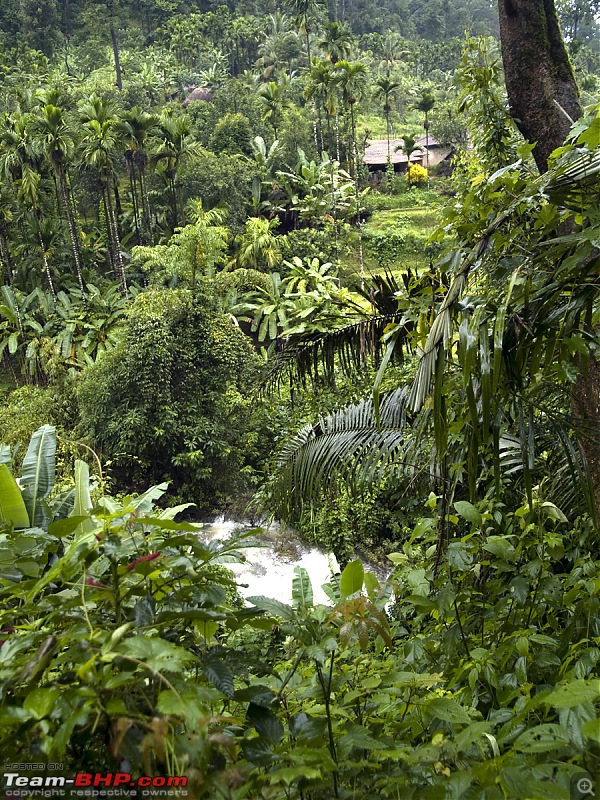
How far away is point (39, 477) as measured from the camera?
2902 millimetres

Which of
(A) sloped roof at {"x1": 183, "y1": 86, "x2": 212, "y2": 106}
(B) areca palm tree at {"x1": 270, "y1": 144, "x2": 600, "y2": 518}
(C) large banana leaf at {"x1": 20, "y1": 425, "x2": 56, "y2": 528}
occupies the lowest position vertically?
(C) large banana leaf at {"x1": 20, "y1": 425, "x2": 56, "y2": 528}

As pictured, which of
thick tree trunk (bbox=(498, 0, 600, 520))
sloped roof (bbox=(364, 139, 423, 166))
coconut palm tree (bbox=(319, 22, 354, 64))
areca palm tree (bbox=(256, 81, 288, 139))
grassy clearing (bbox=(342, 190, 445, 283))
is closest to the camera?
thick tree trunk (bbox=(498, 0, 600, 520))

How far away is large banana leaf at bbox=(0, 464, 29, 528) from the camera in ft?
8.34

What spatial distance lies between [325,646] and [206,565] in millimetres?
269

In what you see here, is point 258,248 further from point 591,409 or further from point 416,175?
point 416,175

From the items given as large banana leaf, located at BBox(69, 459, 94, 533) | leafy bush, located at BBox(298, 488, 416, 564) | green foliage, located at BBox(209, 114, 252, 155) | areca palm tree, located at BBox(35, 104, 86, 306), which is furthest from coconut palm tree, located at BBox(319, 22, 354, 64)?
large banana leaf, located at BBox(69, 459, 94, 533)

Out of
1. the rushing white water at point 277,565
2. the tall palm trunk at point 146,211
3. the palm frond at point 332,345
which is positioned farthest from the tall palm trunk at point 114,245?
the palm frond at point 332,345

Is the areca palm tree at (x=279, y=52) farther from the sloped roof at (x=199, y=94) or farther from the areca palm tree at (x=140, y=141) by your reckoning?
the areca palm tree at (x=140, y=141)

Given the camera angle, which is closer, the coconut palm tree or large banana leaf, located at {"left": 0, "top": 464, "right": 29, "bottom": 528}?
large banana leaf, located at {"left": 0, "top": 464, "right": 29, "bottom": 528}

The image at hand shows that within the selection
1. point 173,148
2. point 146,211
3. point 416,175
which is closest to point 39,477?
point 173,148

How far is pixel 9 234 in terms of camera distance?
768 inches

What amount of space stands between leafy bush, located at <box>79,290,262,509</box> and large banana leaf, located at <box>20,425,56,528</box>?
7.26 m

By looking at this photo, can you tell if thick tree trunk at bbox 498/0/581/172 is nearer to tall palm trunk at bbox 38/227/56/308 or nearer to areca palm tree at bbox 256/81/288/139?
tall palm trunk at bbox 38/227/56/308

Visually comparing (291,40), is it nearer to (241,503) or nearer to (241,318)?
(241,318)
